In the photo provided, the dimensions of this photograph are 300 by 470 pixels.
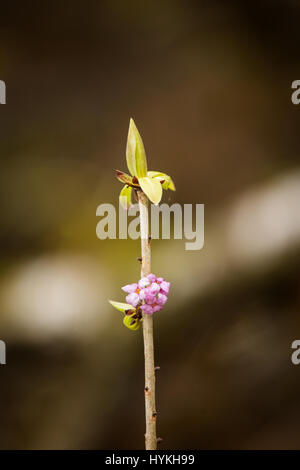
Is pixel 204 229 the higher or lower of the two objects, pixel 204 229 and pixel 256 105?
the lower

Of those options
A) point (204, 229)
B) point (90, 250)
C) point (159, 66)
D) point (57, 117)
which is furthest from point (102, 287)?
point (159, 66)

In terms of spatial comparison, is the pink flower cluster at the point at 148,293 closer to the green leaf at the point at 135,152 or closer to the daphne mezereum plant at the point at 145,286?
the daphne mezereum plant at the point at 145,286

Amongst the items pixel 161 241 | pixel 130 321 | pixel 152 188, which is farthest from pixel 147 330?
pixel 161 241

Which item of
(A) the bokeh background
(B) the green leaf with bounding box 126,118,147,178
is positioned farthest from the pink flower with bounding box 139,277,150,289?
(A) the bokeh background

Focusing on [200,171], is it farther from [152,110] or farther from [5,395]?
[5,395]

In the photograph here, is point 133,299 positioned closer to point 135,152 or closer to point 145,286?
point 145,286

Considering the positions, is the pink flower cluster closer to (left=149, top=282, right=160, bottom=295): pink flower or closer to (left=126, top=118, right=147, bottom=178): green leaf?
(left=149, top=282, right=160, bottom=295): pink flower

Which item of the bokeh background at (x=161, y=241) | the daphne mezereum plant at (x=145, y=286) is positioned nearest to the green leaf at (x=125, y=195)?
the daphne mezereum plant at (x=145, y=286)
